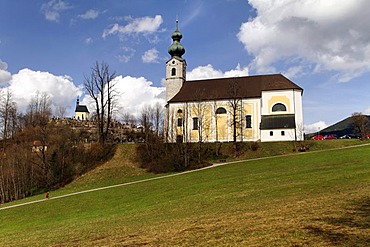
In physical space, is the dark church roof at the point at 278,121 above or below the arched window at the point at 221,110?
below

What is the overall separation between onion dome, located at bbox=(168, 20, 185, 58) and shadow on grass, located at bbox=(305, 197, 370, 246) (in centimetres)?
5249

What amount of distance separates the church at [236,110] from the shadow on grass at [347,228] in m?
38.3

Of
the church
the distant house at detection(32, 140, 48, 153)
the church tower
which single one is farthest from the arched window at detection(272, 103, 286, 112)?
the distant house at detection(32, 140, 48, 153)

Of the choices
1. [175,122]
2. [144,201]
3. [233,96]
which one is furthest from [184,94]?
[144,201]

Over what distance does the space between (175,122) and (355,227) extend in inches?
1852

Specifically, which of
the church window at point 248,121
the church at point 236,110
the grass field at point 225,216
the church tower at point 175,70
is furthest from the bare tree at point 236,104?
the grass field at point 225,216

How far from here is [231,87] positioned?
5328 centimetres

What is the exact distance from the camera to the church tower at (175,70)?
58.4 metres

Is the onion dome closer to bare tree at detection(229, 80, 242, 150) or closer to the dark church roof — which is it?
bare tree at detection(229, 80, 242, 150)

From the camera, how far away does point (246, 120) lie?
51.5 m

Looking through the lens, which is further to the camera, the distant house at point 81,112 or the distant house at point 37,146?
the distant house at point 81,112

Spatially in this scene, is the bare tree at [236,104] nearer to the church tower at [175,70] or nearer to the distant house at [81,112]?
the church tower at [175,70]

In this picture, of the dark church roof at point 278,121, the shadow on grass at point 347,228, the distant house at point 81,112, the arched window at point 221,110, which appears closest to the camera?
the shadow on grass at point 347,228

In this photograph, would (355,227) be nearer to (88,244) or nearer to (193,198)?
(88,244)
